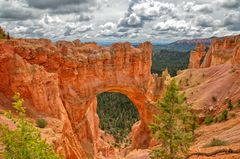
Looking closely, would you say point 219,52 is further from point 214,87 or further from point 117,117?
point 117,117

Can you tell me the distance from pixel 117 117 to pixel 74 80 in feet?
147

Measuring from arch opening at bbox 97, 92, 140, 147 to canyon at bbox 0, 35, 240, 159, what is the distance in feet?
55.6

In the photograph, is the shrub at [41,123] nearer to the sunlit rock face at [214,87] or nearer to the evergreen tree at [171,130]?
the evergreen tree at [171,130]

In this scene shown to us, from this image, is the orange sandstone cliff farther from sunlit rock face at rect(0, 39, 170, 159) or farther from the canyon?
sunlit rock face at rect(0, 39, 170, 159)

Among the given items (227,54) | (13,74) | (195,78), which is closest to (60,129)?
(13,74)

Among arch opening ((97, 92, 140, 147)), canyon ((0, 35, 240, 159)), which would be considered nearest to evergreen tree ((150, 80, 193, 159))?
canyon ((0, 35, 240, 159))

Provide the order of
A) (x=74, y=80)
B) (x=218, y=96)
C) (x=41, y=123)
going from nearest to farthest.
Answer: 1. (x=41, y=123)
2. (x=74, y=80)
3. (x=218, y=96)

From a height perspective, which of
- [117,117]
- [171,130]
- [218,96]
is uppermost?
[171,130]

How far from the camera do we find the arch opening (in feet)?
212

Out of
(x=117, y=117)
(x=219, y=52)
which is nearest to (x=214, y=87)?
(x=219, y=52)

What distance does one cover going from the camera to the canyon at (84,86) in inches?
923

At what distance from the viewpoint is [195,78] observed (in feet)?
165

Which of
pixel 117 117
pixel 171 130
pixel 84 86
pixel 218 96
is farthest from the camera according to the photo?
pixel 117 117

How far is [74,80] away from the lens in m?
33.5
